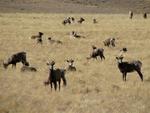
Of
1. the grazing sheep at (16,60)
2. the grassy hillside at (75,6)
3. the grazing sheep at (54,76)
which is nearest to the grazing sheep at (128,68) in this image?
the grazing sheep at (54,76)

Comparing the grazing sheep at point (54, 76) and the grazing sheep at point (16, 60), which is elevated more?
the grazing sheep at point (54, 76)

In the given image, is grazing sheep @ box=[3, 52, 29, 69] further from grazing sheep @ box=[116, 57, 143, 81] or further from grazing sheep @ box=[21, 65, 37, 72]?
grazing sheep @ box=[116, 57, 143, 81]

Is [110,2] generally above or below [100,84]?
below

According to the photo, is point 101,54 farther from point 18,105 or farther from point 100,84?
point 18,105

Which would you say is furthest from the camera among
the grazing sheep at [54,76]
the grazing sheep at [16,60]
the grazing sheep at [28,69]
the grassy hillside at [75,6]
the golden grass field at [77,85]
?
the grassy hillside at [75,6]

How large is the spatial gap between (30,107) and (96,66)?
9.72 m

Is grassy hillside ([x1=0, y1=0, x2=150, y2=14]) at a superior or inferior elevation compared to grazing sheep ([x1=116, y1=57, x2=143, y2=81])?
inferior

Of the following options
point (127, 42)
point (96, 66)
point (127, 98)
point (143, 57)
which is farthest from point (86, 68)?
point (127, 42)

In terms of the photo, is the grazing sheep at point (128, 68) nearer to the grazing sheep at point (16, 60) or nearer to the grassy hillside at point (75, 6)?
the grazing sheep at point (16, 60)

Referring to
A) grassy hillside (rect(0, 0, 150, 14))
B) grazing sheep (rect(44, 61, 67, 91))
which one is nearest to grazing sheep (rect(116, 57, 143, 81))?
grazing sheep (rect(44, 61, 67, 91))

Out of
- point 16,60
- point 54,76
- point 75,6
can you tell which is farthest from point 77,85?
point 75,6

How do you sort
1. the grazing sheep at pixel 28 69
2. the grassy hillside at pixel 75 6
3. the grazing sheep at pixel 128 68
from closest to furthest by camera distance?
the grazing sheep at pixel 128 68, the grazing sheep at pixel 28 69, the grassy hillside at pixel 75 6

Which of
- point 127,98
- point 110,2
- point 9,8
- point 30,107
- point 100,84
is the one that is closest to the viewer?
point 30,107

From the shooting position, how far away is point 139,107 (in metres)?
17.4
